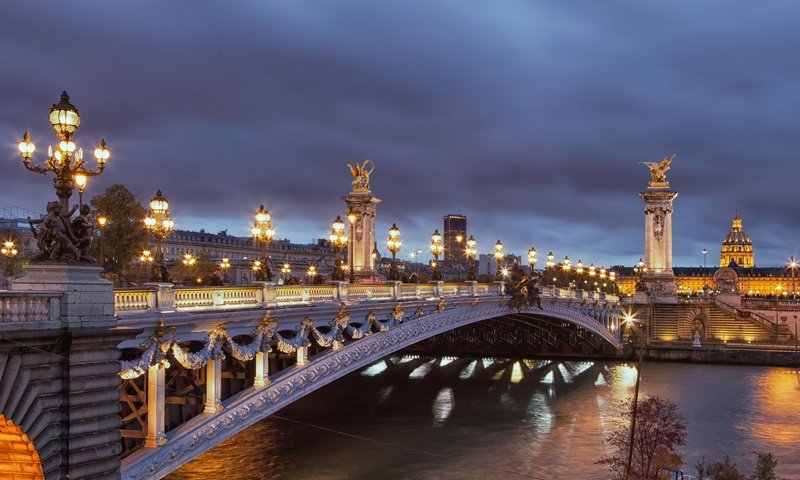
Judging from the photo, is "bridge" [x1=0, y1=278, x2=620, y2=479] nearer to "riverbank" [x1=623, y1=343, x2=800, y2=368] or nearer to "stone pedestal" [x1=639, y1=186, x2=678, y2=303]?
"riverbank" [x1=623, y1=343, x2=800, y2=368]

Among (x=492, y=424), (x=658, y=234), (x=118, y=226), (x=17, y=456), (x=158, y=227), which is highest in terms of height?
(x=658, y=234)

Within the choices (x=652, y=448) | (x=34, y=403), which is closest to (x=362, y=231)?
(x=652, y=448)

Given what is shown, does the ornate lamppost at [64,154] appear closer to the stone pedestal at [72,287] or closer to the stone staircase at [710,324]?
the stone pedestal at [72,287]

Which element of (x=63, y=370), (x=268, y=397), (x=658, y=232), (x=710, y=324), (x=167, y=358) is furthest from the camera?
(x=658, y=232)

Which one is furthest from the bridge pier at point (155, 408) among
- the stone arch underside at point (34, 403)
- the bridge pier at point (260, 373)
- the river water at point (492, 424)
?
Result: the river water at point (492, 424)

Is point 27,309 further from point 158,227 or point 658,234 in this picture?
point 658,234

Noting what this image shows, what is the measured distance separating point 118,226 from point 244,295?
1025 inches

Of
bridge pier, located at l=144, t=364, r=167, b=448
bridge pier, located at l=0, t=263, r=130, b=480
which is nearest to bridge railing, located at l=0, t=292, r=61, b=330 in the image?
bridge pier, located at l=0, t=263, r=130, b=480

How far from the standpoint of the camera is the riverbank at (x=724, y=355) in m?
68.4

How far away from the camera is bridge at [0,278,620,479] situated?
14.6 metres

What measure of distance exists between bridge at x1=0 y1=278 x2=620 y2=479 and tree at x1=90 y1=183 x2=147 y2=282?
59.0ft

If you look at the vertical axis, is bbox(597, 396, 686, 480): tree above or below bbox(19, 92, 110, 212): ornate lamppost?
below

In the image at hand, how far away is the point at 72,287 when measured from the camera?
49.6 feet

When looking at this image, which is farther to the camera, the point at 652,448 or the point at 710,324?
the point at 710,324
